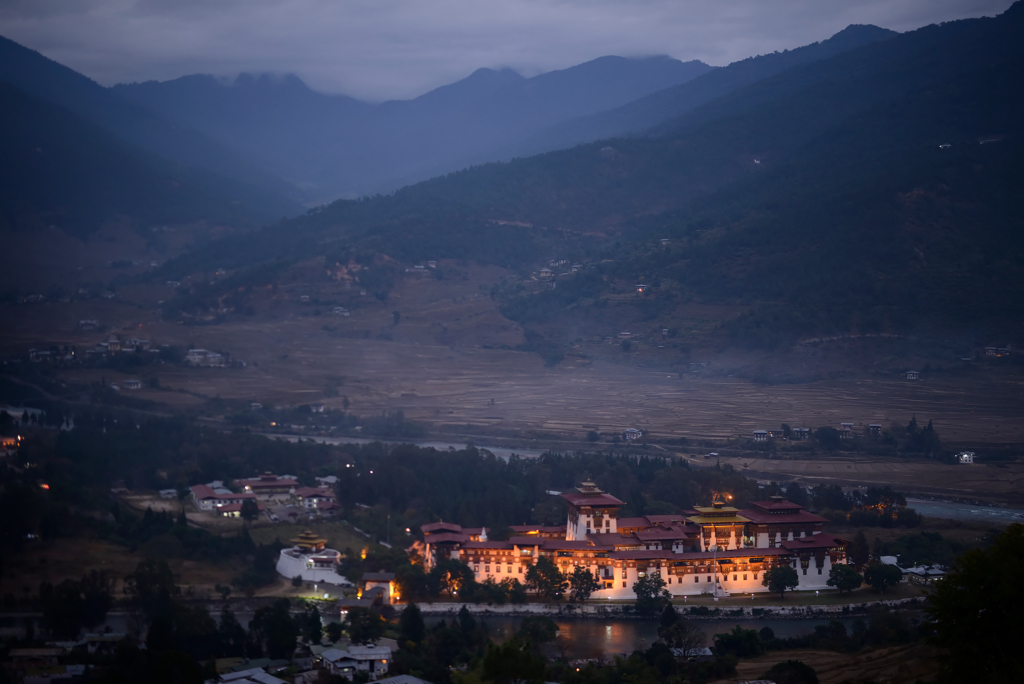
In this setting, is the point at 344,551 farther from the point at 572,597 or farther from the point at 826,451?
the point at 826,451

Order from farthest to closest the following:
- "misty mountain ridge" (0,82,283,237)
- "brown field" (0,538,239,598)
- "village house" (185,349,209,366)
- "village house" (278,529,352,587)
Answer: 1. "misty mountain ridge" (0,82,283,237)
2. "village house" (185,349,209,366)
3. "village house" (278,529,352,587)
4. "brown field" (0,538,239,598)

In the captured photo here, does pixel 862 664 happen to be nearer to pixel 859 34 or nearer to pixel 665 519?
pixel 665 519

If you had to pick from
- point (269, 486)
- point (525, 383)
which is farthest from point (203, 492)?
point (525, 383)

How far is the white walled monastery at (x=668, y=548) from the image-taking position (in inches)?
1144

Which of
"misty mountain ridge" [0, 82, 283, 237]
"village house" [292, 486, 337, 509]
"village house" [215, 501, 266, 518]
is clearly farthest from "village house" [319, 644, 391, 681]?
"misty mountain ridge" [0, 82, 283, 237]

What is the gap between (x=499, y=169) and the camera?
12000 cm

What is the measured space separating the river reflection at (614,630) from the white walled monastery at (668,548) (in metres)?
2.06

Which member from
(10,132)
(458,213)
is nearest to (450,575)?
(458,213)

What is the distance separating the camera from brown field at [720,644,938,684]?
18281 mm

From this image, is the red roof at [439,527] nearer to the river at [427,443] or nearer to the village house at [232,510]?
the village house at [232,510]

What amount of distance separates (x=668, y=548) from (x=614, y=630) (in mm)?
4348

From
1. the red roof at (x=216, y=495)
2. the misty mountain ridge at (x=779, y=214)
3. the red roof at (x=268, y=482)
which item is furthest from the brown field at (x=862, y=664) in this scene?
the misty mountain ridge at (x=779, y=214)

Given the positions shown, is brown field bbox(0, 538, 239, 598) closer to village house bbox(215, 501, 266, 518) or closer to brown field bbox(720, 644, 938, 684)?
village house bbox(215, 501, 266, 518)

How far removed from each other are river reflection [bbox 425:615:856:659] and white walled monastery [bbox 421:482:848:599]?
2055 millimetres
